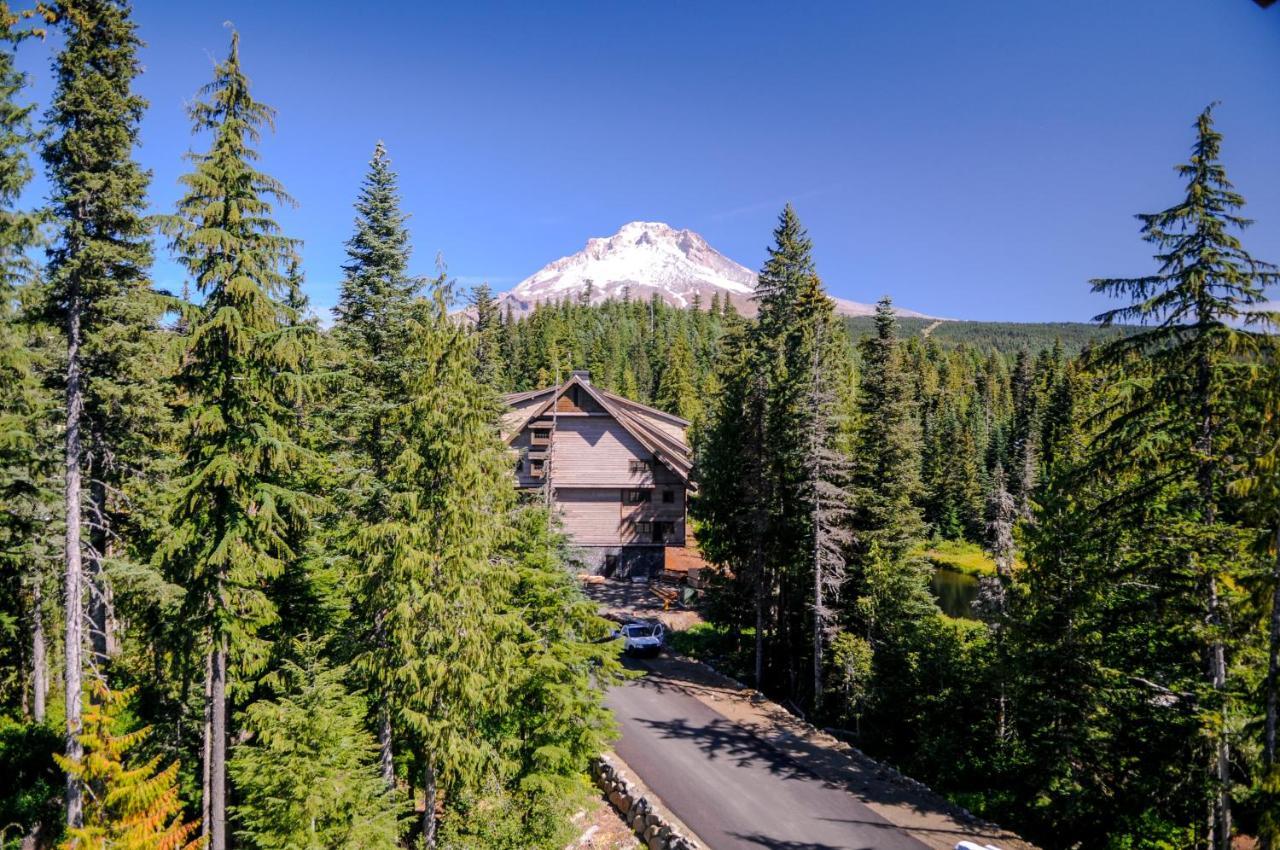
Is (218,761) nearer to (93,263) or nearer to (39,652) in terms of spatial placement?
(93,263)

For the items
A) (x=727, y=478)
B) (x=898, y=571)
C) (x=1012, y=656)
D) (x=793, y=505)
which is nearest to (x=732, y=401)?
(x=727, y=478)

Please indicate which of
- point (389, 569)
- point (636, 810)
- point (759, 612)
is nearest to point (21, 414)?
point (389, 569)

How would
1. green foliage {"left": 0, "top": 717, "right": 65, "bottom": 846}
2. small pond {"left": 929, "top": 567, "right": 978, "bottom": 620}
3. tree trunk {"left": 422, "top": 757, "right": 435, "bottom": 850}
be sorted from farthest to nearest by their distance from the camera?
small pond {"left": 929, "top": 567, "right": 978, "bottom": 620} < green foliage {"left": 0, "top": 717, "right": 65, "bottom": 846} < tree trunk {"left": 422, "top": 757, "right": 435, "bottom": 850}

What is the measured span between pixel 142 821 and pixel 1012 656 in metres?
19.5

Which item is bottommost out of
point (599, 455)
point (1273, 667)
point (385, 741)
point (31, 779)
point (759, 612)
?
point (31, 779)

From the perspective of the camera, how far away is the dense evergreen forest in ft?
41.0

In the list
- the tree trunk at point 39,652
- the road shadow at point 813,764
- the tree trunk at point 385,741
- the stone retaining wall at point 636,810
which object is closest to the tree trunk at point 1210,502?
the road shadow at point 813,764

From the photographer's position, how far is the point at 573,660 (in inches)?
648

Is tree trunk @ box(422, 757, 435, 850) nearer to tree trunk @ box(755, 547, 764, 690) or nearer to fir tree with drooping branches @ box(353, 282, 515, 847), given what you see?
fir tree with drooping branches @ box(353, 282, 515, 847)

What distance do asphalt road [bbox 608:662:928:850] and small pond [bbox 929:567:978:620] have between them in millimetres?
34177

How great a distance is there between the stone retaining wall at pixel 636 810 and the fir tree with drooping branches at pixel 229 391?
31.0 feet

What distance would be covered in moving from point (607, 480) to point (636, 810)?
27401 mm

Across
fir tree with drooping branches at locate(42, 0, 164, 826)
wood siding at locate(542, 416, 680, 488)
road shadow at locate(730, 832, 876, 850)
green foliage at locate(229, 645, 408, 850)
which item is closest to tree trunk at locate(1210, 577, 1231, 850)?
road shadow at locate(730, 832, 876, 850)

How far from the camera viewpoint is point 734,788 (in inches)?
722
